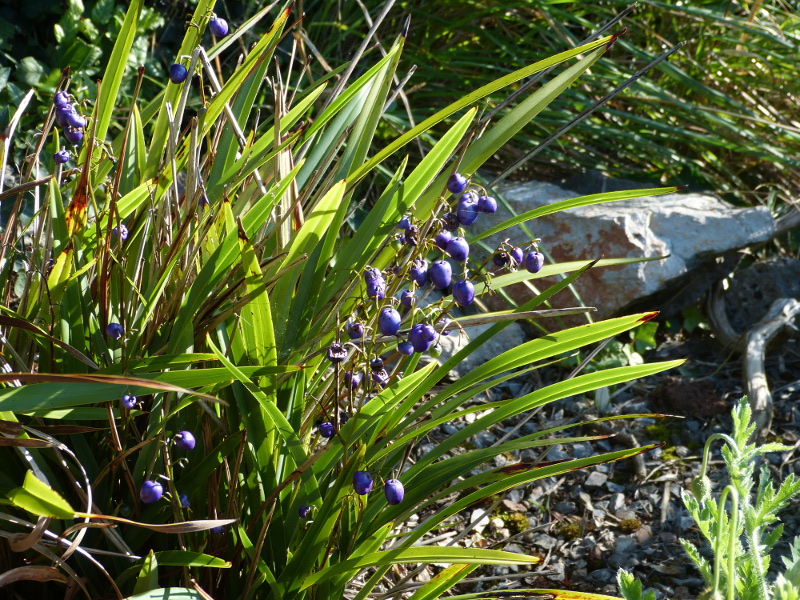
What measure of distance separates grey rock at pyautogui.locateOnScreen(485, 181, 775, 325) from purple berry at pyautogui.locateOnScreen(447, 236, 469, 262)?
1724mm

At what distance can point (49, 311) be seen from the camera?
3.99ft

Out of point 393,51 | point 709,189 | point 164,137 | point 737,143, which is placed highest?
point 393,51

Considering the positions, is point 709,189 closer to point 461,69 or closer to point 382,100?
point 461,69

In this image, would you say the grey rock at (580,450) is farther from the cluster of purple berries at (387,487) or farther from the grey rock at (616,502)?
the cluster of purple berries at (387,487)

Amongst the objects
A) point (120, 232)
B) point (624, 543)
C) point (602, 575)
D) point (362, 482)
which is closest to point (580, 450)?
point (624, 543)

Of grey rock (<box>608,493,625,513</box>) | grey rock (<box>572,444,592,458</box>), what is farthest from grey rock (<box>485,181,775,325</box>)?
grey rock (<box>608,493,625,513</box>)

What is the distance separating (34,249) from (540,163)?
245cm

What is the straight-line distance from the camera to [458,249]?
1002mm

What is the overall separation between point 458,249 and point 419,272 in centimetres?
6

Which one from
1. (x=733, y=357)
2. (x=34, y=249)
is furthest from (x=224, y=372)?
(x=733, y=357)

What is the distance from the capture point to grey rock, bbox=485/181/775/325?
2650mm

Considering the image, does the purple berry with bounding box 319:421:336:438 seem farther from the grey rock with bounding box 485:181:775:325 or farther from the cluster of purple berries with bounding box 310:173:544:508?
the grey rock with bounding box 485:181:775:325

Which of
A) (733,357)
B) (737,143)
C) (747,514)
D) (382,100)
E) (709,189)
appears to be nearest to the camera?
(747,514)

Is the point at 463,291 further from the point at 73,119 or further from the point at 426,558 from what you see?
the point at 73,119
